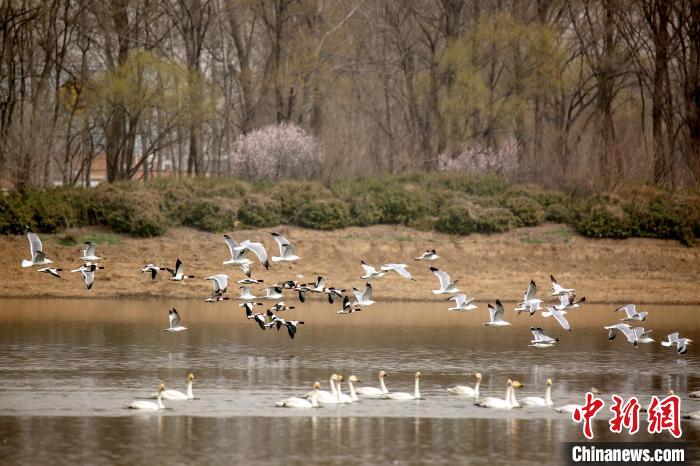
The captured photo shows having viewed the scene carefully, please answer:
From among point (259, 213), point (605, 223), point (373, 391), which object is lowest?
point (373, 391)

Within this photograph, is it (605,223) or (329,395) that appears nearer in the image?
(329,395)

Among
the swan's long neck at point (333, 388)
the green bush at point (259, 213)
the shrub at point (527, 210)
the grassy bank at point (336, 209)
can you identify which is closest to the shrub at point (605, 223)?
the grassy bank at point (336, 209)

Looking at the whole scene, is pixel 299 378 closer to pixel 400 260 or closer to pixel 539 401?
pixel 539 401

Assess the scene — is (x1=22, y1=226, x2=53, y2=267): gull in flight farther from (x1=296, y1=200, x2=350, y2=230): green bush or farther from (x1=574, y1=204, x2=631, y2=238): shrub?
(x1=574, y1=204, x2=631, y2=238): shrub

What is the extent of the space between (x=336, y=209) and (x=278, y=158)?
30.0 ft

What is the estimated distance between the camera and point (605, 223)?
44656 mm

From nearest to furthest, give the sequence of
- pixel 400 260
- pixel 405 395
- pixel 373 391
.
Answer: pixel 405 395 → pixel 373 391 → pixel 400 260

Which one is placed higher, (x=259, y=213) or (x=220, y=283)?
(x=259, y=213)

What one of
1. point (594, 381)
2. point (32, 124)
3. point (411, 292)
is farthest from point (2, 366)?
point (32, 124)

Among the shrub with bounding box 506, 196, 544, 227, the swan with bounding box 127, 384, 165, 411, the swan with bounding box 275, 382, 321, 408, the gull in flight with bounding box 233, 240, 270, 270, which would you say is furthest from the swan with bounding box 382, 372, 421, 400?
the shrub with bounding box 506, 196, 544, 227

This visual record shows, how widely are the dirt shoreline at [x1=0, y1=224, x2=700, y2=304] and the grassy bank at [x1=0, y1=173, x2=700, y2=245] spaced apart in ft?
1.54

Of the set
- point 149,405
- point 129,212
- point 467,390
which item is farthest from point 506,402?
point 129,212

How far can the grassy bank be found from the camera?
4406 cm

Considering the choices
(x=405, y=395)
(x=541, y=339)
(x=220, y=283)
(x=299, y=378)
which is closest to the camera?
(x=405, y=395)
